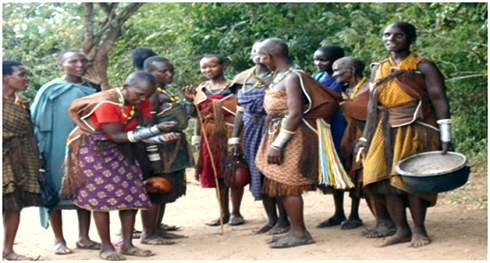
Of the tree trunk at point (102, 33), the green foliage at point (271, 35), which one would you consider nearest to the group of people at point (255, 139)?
the green foliage at point (271, 35)

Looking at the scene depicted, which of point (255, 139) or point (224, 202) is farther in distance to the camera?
point (224, 202)

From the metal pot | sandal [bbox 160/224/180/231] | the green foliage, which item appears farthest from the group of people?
the green foliage

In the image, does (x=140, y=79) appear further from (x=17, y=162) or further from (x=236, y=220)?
(x=236, y=220)

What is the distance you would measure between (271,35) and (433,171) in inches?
280

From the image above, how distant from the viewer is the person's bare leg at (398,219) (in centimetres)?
594

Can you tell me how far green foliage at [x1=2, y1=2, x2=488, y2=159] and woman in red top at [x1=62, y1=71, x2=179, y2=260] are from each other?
3271 mm

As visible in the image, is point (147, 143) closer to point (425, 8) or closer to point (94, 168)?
point (94, 168)

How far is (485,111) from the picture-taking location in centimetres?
1273

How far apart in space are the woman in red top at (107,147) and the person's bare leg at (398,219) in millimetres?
1707

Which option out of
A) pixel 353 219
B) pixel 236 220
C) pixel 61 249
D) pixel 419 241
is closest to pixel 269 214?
pixel 236 220

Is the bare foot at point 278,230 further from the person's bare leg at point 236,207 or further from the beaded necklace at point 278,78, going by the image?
the beaded necklace at point 278,78

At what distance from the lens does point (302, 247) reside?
6.05 meters

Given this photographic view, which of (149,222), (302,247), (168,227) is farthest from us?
(168,227)

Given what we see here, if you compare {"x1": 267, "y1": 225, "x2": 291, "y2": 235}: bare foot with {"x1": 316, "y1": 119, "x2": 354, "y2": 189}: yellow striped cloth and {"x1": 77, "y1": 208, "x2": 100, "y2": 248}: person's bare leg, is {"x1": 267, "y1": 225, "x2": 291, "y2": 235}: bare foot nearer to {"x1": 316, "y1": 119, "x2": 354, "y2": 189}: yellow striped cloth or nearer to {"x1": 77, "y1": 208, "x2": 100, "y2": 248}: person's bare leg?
{"x1": 316, "y1": 119, "x2": 354, "y2": 189}: yellow striped cloth
